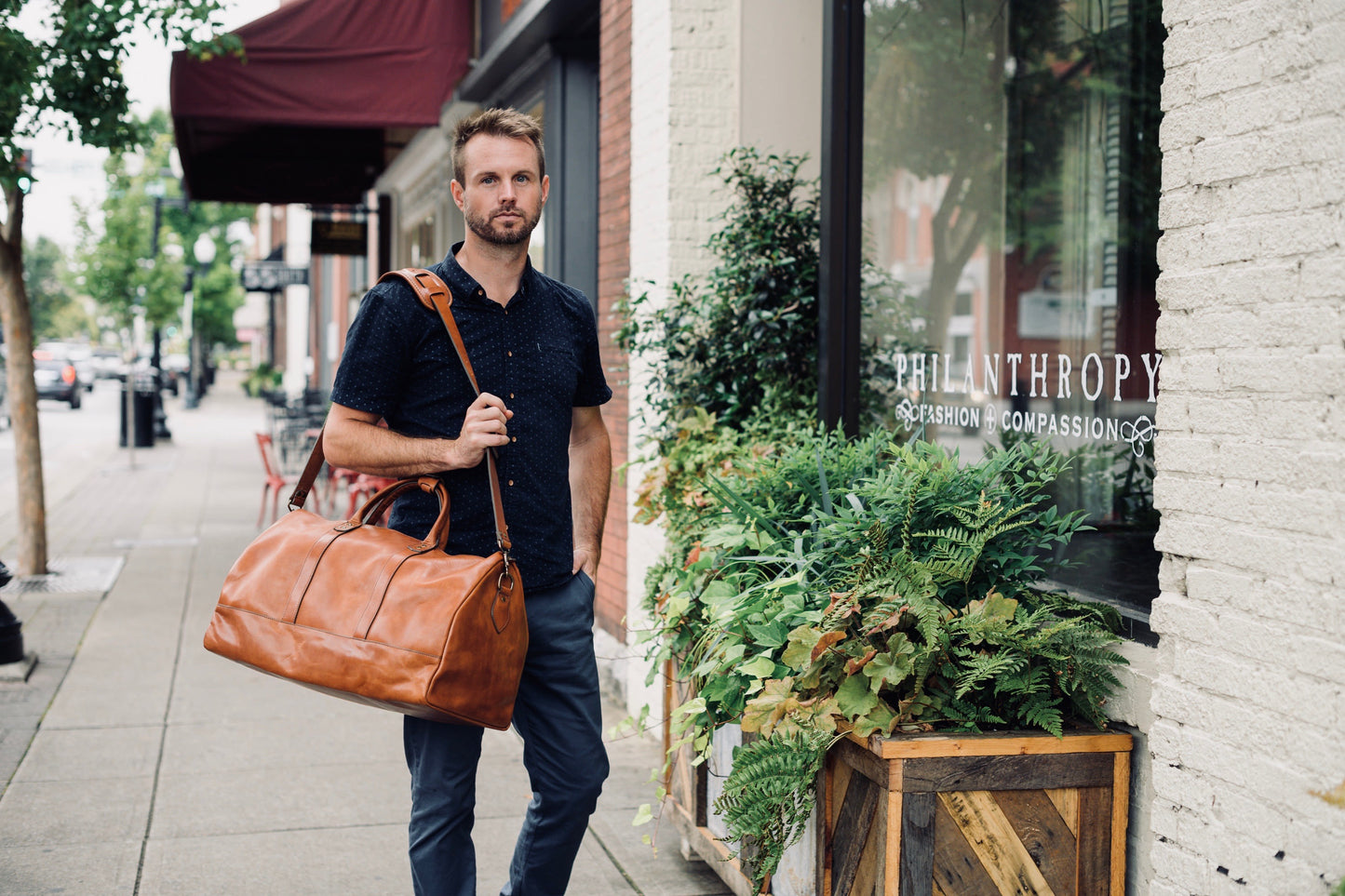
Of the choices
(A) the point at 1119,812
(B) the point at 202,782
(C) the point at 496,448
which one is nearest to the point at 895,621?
(A) the point at 1119,812

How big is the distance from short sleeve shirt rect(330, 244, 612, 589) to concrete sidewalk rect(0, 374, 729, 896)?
1627 millimetres

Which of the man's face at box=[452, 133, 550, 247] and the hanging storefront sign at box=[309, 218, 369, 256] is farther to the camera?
the hanging storefront sign at box=[309, 218, 369, 256]

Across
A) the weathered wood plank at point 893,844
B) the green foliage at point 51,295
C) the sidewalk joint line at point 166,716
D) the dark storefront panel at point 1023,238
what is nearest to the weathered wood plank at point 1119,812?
the dark storefront panel at point 1023,238

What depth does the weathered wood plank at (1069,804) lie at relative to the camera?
2.99 meters

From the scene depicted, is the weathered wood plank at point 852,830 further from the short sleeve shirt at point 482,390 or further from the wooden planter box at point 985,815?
the short sleeve shirt at point 482,390

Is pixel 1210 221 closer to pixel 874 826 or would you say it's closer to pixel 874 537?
pixel 874 537

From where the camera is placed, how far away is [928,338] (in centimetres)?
513

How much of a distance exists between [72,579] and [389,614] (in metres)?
7.70

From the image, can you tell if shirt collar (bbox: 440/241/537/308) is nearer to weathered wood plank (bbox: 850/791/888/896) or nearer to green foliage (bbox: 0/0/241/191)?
weathered wood plank (bbox: 850/791/888/896)

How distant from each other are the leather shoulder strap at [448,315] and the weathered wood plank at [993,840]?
1.20 m

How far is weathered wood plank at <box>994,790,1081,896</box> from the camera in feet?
9.64

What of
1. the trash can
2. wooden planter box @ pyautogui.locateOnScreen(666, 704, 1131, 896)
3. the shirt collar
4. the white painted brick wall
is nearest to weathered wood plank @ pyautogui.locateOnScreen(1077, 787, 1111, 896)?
wooden planter box @ pyautogui.locateOnScreen(666, 704, 1131, 896)

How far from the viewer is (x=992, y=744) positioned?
115 inches

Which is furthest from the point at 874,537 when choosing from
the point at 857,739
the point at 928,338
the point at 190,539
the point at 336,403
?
the point at 190,539
